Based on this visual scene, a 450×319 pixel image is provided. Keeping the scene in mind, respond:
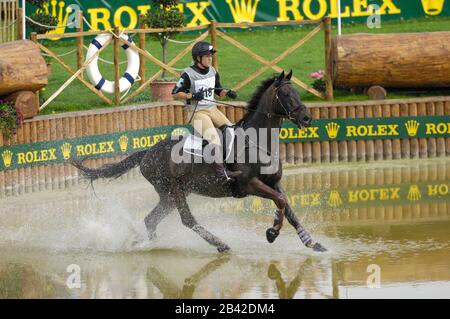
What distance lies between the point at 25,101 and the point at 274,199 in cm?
691

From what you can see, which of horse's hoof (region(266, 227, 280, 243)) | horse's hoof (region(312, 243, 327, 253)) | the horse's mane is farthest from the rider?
horse's hoof (region(312, 243, 327, 253))

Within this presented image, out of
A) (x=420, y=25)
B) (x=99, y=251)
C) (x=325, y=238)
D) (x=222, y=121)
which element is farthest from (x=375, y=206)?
(x=420, y=25)

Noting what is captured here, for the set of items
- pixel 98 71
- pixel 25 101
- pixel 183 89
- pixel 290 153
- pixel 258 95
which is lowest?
pixel 290 153

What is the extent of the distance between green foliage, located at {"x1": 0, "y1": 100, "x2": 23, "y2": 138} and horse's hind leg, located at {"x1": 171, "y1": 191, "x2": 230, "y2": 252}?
5187 mm

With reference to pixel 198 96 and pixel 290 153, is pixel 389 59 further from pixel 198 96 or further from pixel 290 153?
pixel 198 96

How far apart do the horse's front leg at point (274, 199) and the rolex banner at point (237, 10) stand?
1444cm

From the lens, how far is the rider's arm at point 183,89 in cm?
1355

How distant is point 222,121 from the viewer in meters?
14.0

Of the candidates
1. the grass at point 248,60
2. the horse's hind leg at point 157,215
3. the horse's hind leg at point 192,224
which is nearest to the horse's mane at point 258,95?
the horse's hind leg at point 192,224

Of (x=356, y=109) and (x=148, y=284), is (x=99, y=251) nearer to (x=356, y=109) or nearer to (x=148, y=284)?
(x=148, y=284)

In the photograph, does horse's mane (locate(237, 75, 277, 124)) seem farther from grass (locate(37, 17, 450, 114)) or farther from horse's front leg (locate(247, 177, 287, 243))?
grass (locate(37, 17, 450, 114))

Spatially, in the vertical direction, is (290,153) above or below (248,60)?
below

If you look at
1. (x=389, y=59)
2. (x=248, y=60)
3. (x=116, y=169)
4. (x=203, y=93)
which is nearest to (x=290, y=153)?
(x=389, y=59)

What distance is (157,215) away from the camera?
14148mm
